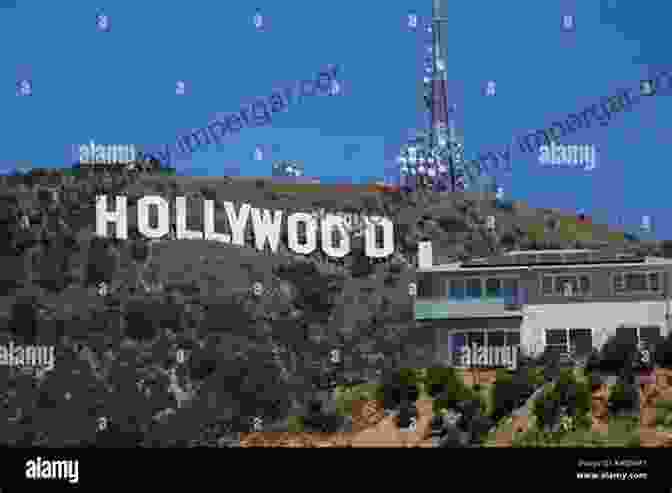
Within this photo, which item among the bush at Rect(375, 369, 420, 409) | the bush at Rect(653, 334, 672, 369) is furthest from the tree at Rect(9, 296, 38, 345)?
the bush at Rect(653, 334, 672, 369)

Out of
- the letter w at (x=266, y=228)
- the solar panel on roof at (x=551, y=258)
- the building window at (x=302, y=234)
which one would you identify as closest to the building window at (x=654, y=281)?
the solar panel on roof at (x=551, y=258)

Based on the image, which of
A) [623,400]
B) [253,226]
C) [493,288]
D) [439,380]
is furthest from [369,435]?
[253,226]

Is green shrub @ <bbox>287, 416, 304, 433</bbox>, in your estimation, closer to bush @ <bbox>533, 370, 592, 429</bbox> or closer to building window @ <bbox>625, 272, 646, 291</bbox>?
building window @ <bbox>625, 272, 646, 291</bbox>

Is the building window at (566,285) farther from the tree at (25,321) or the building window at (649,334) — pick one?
the tree at (25,321)

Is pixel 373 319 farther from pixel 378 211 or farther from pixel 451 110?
pixel 451 110
